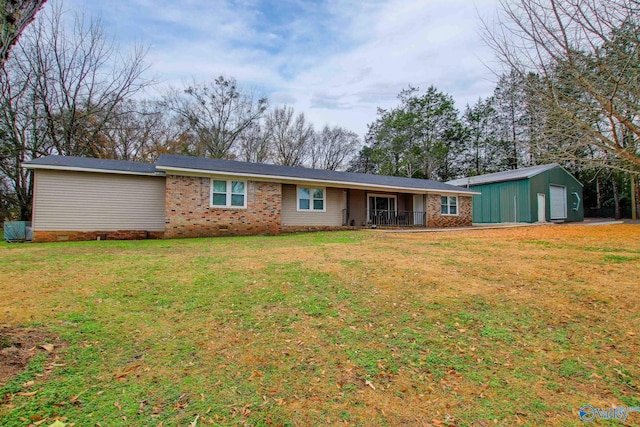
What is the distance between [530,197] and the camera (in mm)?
18406

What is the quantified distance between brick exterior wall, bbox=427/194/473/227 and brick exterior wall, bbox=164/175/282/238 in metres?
9.26

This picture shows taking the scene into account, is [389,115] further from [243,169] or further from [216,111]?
[243,169]

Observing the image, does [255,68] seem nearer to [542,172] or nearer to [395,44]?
[395,44]

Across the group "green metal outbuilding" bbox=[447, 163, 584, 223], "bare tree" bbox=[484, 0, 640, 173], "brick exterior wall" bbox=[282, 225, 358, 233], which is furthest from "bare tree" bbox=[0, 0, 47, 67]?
"green metal outbuilding" bbox=[447, 163, 584, 223]

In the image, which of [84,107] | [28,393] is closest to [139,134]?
[84,107]

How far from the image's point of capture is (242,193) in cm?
1266

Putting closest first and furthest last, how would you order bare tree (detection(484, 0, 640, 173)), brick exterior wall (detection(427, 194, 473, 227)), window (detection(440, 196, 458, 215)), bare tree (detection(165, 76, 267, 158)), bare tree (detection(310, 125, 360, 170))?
1. bare tree (detection(484, 0, 640, 173))
2. brick exterior wall (detection(427, 194, 473, 227))
3. window (detection(440, 196, 458, 215))
4. bare tree (detection(165, 76, 267, 158))
5. bare tree (detection(310, 125, 360, 170))

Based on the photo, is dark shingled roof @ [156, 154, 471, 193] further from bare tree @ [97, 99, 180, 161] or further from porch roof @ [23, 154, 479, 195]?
bare tree @ [97, 99, 180, 161]

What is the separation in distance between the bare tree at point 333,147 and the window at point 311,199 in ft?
64.7

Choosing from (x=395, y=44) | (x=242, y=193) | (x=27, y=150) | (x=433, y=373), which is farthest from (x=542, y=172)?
(x=27, y=150)

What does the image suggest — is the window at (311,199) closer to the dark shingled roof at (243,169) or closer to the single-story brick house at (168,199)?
the single-story brick house at (168,199)

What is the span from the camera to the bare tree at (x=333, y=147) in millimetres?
34534

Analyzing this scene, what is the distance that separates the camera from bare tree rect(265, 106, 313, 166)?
98.4 ft

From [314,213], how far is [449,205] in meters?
9.06
